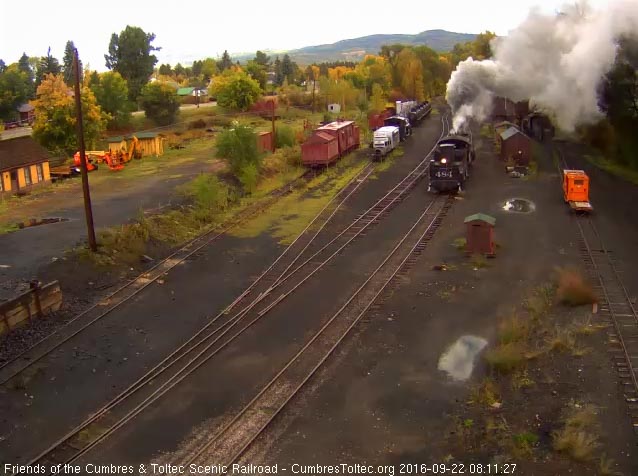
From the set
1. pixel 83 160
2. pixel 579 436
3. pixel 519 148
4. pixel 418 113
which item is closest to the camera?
pixel 579 436

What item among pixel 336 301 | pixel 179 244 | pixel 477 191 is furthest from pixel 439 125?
pixel 336 301

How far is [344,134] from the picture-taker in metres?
45.7

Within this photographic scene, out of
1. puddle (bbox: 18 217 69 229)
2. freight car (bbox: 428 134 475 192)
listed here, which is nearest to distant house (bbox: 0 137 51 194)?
puddle (bbox: 18 217 69 229)

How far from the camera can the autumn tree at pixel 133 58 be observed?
259 feet

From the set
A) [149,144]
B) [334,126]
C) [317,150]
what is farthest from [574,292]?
[149,144]

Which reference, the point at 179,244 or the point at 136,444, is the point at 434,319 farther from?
the point at 179,244

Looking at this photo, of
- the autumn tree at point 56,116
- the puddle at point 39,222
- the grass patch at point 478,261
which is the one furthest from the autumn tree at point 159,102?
the grass patch at point 478,261

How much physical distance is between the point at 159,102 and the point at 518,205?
155 ft

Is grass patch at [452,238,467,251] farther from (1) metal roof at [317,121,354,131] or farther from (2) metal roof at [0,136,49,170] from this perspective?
(2) metal roof at [0,136,49,170]

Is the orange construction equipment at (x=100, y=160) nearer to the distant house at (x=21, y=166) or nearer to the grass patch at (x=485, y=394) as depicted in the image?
the distant house at (x=21, y=166)

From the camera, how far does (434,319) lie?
17.4m

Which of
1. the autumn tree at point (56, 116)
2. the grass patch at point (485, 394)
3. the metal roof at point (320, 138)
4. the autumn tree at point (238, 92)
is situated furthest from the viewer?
the autumn tree at point (238, 92)

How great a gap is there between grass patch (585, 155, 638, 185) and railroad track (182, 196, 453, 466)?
18.7 metres

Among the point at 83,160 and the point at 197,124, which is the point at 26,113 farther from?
the point at 83,160
